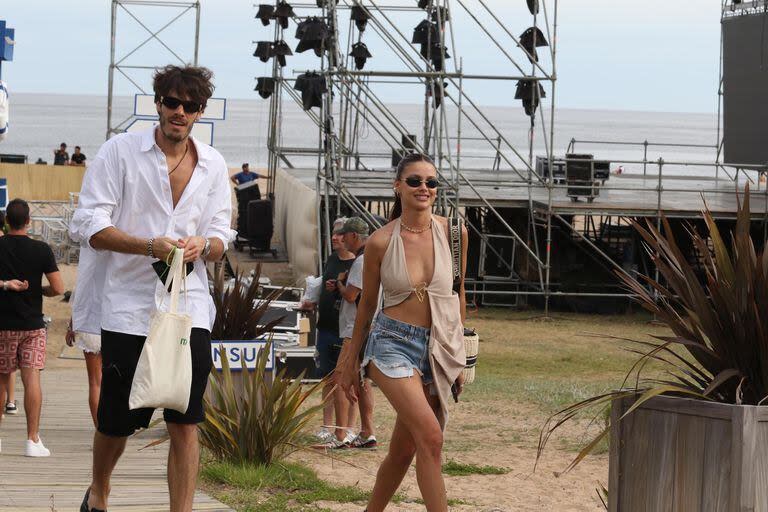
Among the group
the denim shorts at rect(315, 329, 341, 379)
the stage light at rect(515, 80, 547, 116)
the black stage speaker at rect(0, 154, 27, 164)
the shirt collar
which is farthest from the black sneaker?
the black stage speaker at rect(0, 154, 27, 164)

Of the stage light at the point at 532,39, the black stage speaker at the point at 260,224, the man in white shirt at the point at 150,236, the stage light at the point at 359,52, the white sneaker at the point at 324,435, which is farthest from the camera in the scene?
the stage light at the point at 359,52

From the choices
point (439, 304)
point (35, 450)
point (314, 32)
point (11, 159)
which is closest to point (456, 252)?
point (439, 304)

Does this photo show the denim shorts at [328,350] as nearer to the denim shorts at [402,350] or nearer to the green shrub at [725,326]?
the denim shorts at [402,350]

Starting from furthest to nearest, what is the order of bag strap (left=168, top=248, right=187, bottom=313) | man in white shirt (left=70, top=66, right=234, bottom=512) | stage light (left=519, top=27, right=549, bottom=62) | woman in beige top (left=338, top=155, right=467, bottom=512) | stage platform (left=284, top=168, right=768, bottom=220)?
1. stage light (left=519, top=27, right=549, bottom=62)
2. stage platform (left=284, top=168, right=768, bottom=220)
3. woman in beige top (left=338, top=155, right=467, bottom=512)
4. man in white shirt (left=70, top=66, right=234, bottom=512)
5. bag strap (left=168, top=248, right=187, bottom=313)

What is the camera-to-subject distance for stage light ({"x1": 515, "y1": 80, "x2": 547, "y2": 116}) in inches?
846

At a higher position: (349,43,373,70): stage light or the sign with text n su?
(349,43,373,70): stage light

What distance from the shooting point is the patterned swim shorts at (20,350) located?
7.51 metres

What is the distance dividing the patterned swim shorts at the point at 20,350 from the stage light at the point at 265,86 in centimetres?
2435

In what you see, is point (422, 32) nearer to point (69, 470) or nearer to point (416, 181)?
point (69, 470)

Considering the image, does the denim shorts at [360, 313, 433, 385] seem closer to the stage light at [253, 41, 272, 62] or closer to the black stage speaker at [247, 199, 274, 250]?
the black stage speaker at [247, 199, 274, 250]

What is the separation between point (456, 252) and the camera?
568 centimetres

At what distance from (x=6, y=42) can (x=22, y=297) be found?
2.38 metres

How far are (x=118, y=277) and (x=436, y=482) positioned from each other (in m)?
1.54

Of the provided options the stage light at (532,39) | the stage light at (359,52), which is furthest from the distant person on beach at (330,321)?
the stage light at (359,52)
